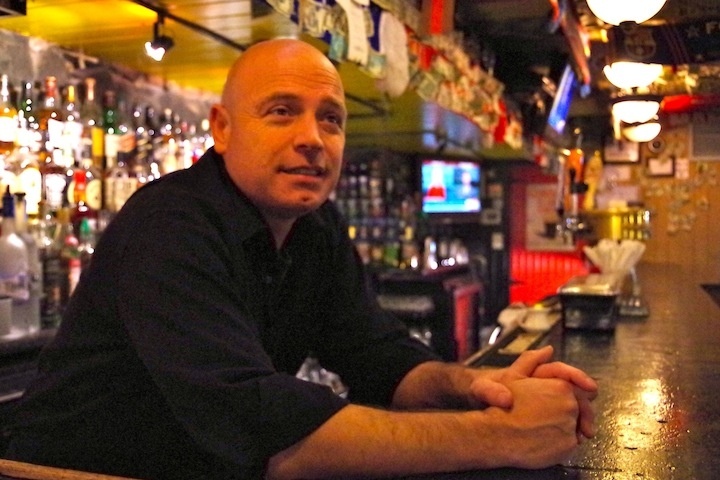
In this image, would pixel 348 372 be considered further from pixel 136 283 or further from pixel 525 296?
pixel 525 296

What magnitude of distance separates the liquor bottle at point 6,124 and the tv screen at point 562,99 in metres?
3.82

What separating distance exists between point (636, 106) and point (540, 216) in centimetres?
440

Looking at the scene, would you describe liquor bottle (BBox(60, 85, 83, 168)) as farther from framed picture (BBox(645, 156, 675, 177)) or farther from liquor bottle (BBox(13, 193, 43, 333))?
framed picture (BBox(645, 156, 675, 177))

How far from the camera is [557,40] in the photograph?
508 centimetres

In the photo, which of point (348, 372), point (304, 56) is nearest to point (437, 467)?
point (348, 372)

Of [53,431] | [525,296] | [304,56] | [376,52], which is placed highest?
[376,52]

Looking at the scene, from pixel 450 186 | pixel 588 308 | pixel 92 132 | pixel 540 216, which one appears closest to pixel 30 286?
pixel 92 132

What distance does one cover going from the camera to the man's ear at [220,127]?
1.42m

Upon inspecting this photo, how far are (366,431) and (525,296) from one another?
9.06 m

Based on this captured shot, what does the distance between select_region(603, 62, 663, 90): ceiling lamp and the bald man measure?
3633mm

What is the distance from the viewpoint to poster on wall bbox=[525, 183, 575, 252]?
31.9ft

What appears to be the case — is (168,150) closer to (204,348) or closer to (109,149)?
(109,149)

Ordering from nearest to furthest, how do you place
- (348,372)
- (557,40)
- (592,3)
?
(348,372), (592,3), (557,40)

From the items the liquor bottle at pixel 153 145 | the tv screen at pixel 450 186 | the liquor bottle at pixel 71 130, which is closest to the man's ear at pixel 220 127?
the liquor bottle at pixel 71 130
